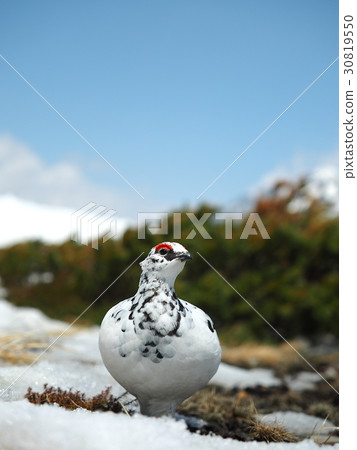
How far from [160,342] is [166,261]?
34 centimetres

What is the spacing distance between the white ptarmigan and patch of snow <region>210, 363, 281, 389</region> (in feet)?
4.97

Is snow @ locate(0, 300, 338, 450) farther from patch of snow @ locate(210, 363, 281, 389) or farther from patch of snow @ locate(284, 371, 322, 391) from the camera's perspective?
patch of snow @ locate(284, 371, 322, 391)

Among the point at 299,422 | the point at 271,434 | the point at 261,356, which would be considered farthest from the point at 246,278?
the point at 271,434

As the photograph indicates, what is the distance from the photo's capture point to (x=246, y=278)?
5840mm

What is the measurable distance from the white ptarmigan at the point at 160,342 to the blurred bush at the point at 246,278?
3.24 meters

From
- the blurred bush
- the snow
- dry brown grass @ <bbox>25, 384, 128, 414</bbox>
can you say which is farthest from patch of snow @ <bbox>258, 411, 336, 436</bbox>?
the blurred bush

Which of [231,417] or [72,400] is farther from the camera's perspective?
[231,417]

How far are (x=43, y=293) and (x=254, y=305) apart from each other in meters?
3.97

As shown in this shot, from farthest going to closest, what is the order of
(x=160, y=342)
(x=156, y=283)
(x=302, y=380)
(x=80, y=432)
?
1. (x=302, y=380)
2. (x=156, y=283)
3. (x=160, y=342)
4. (x=80, y=432)

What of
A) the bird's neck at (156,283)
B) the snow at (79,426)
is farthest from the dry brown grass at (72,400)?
the bird's neck at (156,283)

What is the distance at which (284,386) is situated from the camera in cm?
389

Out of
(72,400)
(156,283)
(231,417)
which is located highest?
(156,283)

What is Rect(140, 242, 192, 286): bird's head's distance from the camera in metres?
2.11

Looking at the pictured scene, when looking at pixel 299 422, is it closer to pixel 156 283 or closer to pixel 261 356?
pixel 156 283
